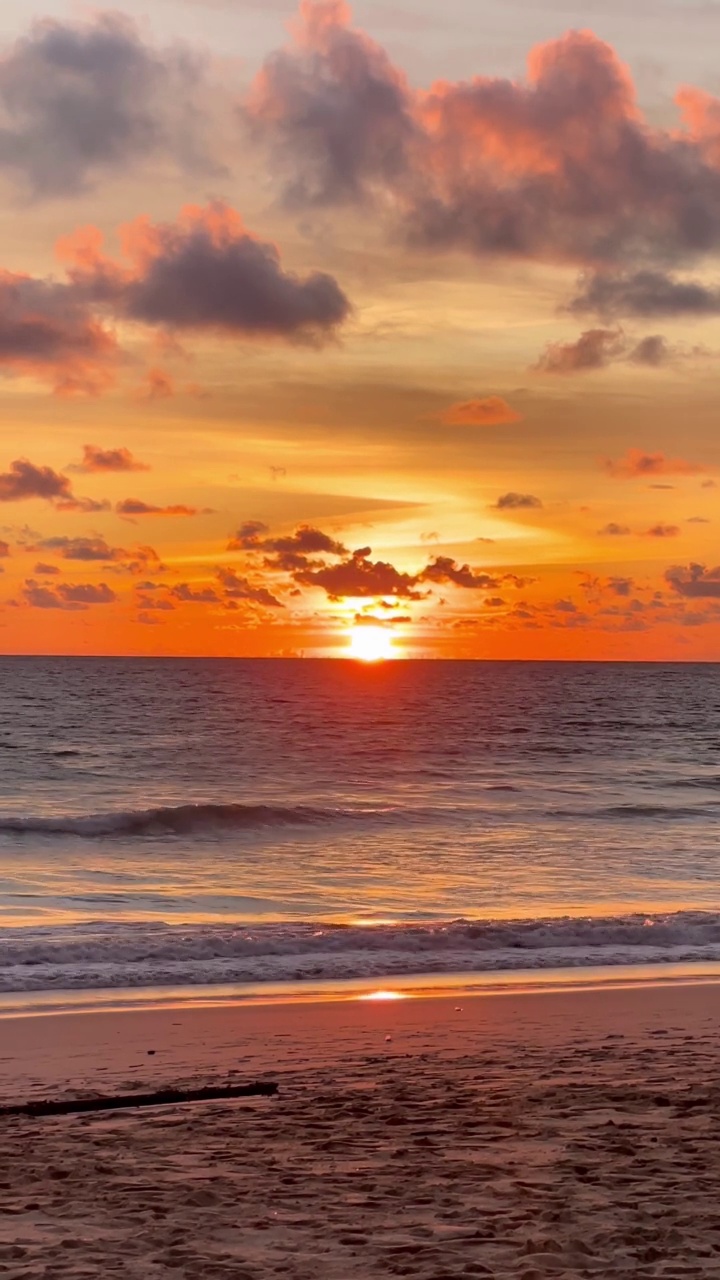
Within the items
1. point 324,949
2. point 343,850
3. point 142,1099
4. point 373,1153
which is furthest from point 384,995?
point 343,850

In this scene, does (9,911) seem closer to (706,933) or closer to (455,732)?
(706,933)

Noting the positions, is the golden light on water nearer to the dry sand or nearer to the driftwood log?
the dry sand

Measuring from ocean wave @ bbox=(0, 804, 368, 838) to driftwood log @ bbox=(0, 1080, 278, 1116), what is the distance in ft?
88.7

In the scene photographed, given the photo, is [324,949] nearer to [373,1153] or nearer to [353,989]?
[353,989]

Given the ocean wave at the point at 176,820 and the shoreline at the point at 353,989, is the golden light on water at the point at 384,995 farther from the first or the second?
the ocean wave at the point at 176,820

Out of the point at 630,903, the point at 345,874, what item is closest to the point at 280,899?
the point at 345,874

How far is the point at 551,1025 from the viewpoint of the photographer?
1245 centimetres

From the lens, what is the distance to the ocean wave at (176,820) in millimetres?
36781

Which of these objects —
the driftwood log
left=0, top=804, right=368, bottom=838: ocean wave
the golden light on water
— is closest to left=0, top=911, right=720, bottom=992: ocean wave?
the golden light on water

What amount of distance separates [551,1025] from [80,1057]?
176 inches

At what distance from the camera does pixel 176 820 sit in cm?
3866

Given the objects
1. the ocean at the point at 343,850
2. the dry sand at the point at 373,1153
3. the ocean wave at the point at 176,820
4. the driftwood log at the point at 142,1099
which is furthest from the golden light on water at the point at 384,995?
the ocean wave at the point at 176,820

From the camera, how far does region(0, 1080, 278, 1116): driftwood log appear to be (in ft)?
29.9

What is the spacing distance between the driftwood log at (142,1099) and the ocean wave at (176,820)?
2704 cm
